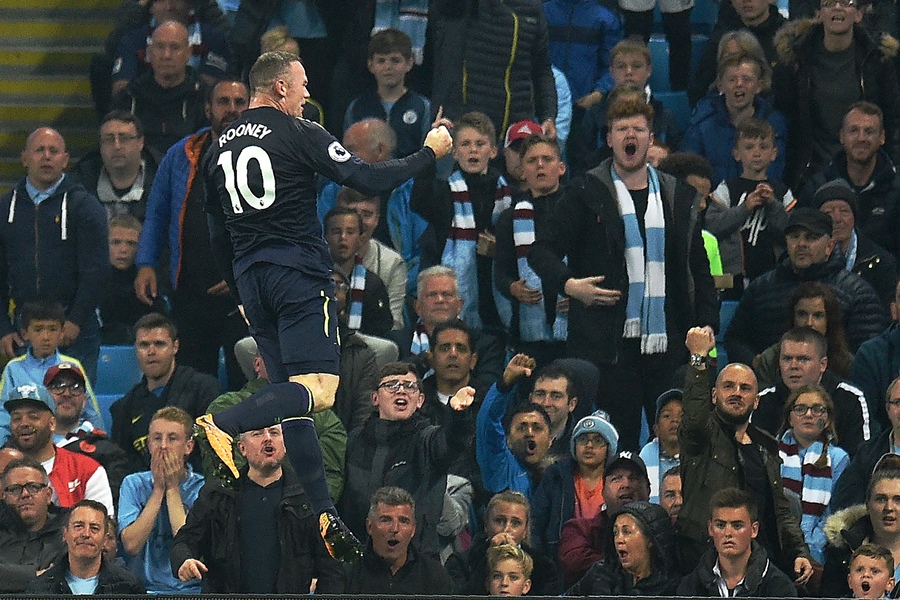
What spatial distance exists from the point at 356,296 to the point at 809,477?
2734mm

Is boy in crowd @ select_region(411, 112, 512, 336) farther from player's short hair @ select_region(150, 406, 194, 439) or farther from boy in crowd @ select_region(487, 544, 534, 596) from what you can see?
boy in crowd @ select_region(487, 544, 534, 596)

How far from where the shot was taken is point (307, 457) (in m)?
8.70

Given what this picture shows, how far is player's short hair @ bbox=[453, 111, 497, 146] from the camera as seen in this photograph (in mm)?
11875

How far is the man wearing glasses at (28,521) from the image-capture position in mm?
10227

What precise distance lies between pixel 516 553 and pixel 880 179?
3.89 m

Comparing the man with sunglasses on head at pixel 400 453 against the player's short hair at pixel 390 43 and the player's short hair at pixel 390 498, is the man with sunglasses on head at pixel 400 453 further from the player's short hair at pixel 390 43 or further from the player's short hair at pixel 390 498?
the player's short hair at pixel 390 43

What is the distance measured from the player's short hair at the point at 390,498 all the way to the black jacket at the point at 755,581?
4.72 ft

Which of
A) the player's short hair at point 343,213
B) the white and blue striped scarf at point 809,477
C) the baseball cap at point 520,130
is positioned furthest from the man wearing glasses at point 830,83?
the player's short hair at point 343,213

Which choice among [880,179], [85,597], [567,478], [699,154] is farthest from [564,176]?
[85,597]

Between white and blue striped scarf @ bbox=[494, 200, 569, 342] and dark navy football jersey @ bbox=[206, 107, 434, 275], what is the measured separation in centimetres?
295

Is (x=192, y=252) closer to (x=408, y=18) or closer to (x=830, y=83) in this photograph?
(x=408, y=18)

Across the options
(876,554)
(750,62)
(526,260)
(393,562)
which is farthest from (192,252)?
(876,554)

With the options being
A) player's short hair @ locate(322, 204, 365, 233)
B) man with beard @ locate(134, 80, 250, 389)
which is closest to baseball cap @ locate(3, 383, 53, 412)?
man with beard @ locate(134, 80, 250, 389)

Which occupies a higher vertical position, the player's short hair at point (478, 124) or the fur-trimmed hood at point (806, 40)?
the fur-trimmed hood at point (806, 40)
